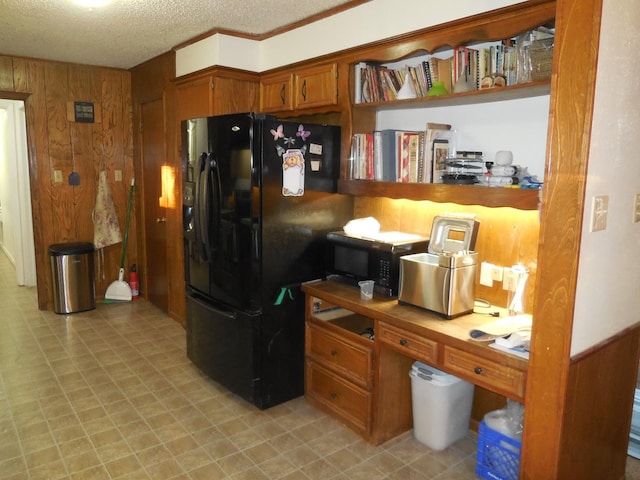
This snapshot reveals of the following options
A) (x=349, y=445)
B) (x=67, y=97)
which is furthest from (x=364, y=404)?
(x=67, y=97)

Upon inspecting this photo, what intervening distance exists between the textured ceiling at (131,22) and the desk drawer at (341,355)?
1.96 metres

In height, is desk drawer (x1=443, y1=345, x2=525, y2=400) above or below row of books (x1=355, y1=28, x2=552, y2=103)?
below

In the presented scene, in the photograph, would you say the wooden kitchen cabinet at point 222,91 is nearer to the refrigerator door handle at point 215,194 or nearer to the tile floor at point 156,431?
the refrigerator door handle at point 215,194

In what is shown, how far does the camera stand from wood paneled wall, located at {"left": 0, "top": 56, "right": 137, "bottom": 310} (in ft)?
15.2

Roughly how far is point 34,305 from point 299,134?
373 cm

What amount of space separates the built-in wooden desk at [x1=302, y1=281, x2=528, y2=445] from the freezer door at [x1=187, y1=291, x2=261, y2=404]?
0.34m

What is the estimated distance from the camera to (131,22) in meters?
3.38

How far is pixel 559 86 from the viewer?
5.52 ft

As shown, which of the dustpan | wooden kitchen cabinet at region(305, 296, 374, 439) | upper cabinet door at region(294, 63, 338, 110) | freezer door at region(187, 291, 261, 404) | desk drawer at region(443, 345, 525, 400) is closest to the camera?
desk drawer at region(443, 345, 525, 400)

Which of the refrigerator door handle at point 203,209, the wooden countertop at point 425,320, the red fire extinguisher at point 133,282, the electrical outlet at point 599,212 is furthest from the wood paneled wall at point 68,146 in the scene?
the electrical outlet at point 599,212

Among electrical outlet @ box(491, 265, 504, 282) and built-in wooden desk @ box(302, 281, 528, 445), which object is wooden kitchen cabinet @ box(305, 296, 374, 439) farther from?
electrical outlet @ box(491, 265, 504, 282)

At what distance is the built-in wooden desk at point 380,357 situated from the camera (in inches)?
80.1

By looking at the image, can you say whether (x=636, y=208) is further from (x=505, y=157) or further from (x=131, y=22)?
(x=131, y=22)

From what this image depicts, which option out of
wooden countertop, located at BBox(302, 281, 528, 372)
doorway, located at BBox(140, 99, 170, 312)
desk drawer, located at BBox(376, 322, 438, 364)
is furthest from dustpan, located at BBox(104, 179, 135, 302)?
desk drawer, located at BBox(376, 322, 438, 364)
